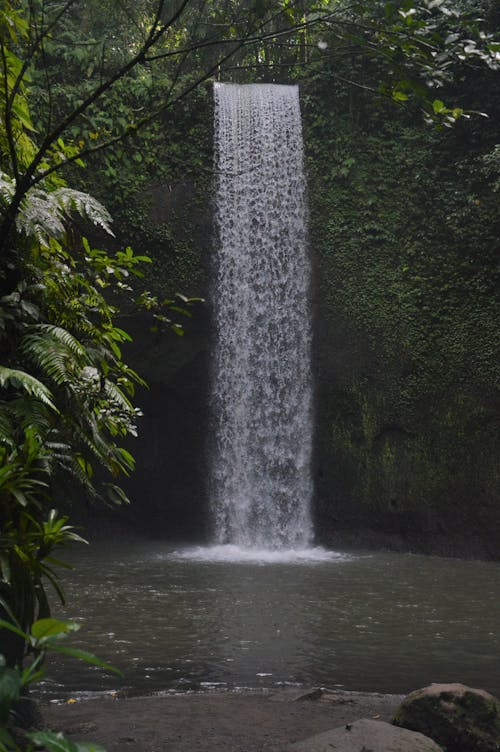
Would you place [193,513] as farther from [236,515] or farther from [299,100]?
[299,100]

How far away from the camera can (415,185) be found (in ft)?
43.6

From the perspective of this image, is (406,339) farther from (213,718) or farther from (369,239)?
(213,718)

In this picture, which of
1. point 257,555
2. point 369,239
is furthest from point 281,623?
point 369,239

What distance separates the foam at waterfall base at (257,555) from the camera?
10781 mm

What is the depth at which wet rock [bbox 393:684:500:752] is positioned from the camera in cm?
368

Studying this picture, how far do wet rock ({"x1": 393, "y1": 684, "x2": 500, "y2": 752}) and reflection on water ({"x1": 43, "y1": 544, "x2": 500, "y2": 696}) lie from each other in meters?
1.25

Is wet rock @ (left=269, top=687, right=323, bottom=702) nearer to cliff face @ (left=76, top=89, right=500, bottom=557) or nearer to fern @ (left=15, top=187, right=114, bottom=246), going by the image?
fern @ (left=15, top=187, right=114, bottom=246)

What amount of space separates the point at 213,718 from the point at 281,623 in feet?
8.83

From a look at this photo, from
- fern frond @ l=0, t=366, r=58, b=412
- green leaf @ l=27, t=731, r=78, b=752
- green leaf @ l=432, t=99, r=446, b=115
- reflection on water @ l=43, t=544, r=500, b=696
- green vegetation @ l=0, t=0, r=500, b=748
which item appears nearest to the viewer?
green leaf @ l=27, t=731, r=78, b=752

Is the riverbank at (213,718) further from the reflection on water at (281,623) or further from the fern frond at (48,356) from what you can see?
the fern frond at (48,356)

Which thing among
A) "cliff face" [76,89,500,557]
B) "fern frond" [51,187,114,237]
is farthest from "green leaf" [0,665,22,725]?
"cliff face" [76,89,500,557]

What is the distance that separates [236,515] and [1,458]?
10161 mm

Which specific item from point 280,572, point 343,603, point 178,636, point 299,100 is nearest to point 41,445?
point 178,636

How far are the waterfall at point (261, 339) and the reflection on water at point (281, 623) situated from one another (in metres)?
2.34
